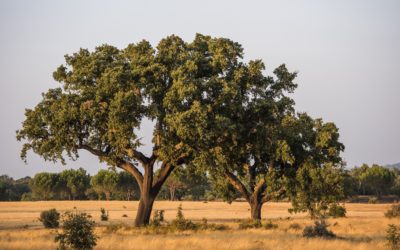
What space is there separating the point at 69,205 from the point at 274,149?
70.0 metres

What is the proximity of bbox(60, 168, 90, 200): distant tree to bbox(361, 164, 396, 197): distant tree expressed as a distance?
7602 cm

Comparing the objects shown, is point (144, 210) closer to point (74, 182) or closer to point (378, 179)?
point (74, 182)

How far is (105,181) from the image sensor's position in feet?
461

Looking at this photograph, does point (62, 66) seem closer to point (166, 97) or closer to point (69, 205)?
point (166, 97)

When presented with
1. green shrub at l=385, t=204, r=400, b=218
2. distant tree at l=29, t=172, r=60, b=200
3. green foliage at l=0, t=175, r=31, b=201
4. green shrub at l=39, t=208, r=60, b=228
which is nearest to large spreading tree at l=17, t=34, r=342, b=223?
green shrub at l=39, t=208, r=60, b=228

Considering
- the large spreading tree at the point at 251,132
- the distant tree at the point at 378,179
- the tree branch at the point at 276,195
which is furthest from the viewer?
Result: the distant tree at the point at 378,179

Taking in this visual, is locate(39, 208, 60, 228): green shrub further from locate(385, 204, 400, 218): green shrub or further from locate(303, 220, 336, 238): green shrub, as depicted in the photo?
locate(385, 204, 400, 218): green shrub

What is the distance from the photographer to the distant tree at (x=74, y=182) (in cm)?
14188

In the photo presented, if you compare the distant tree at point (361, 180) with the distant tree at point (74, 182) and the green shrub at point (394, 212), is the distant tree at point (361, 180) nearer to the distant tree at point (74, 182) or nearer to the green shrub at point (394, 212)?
the distant tree at point (74, 182)

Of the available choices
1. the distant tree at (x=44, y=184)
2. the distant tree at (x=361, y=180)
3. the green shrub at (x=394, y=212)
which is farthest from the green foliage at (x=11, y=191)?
the green shrub at (x=394, y=212)

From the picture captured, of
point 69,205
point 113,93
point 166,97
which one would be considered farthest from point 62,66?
point 69,205

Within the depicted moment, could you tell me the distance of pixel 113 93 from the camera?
38969mm

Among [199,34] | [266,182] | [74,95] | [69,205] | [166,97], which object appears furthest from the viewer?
[69,205]

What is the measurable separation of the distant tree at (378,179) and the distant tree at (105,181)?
2595 inches
